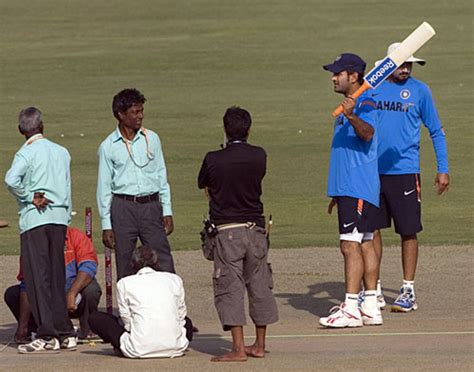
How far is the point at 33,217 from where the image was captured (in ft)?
36.0

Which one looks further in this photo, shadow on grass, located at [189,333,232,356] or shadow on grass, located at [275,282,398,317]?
shadow on grass, located at [275,282,398,317]

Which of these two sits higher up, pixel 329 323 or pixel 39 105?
pixel 39 105

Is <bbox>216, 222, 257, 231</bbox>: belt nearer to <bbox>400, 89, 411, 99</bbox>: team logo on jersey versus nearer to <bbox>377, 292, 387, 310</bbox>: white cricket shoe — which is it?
<bbox>377, 292, 387, 310</bbox>: white cricket shoe

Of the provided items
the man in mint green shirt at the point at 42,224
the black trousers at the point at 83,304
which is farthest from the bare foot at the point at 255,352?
the black trousers at the point at 83,304

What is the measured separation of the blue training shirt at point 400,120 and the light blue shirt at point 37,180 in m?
2.97

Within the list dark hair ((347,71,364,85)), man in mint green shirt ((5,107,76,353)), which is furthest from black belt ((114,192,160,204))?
dark hair ((347,71,364,85))

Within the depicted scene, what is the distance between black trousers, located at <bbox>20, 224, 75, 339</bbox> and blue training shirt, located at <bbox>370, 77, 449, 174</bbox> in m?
3.05

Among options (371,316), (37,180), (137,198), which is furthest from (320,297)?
(37,180)

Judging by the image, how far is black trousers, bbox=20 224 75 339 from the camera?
1099cm

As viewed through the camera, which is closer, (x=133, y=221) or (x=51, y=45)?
(x=133, y=221)

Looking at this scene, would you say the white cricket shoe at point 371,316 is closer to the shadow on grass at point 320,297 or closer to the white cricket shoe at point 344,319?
the white cricket shoe at point 344,319

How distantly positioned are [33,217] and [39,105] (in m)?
20.6

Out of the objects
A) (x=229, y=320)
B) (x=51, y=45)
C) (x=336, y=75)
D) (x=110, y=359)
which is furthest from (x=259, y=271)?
(x=51, y=45)

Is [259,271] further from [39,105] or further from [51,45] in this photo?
[51,45]
